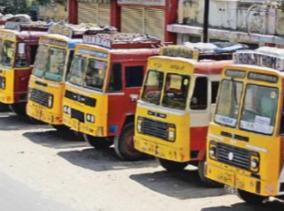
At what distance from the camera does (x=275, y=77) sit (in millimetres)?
10898

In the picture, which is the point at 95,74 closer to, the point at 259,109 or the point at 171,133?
the point at 171,133

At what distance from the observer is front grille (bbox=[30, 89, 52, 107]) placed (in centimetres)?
1763

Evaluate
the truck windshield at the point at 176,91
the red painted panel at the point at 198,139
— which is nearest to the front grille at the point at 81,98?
the truck windshield at the point at 176,91

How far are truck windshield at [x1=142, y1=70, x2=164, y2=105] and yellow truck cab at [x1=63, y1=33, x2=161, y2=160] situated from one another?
52.6 inches

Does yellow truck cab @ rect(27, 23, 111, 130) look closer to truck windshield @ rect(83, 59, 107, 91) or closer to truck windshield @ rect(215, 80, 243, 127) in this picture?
truck windshield @ rect(83, 59, 107, 91)

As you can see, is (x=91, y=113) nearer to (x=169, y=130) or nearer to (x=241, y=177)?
(x=169, y=130)

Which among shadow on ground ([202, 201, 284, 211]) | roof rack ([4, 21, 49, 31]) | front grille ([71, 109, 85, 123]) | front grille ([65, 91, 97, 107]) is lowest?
shadow on ground ([202, 201, 284, 211])

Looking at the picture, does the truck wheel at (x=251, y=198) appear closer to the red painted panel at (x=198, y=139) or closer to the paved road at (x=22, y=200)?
the red painted panel at (x=198, y=139)

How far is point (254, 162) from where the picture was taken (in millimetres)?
10898

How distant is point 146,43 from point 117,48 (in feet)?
2.98

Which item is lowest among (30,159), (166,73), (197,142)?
(30,159)

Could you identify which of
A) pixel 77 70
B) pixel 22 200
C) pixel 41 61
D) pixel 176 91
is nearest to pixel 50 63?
pixel 41 61

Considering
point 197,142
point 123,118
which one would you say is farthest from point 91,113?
point 197,142

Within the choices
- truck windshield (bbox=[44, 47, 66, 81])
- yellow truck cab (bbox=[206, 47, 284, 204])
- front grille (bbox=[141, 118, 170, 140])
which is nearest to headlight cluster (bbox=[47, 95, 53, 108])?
truck windshield (bbox=[44, 47, 66, 81])
